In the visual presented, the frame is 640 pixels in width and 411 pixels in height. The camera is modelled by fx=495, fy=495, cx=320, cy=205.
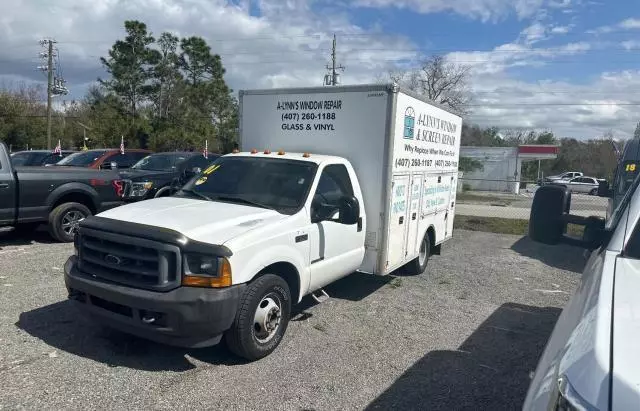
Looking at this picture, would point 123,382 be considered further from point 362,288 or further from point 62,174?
point 62,174

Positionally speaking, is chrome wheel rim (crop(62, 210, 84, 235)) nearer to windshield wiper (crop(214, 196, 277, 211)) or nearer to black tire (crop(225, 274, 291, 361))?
windshield wiper (crop(214, 196, 277, 211))

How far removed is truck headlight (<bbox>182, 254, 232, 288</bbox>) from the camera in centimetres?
396

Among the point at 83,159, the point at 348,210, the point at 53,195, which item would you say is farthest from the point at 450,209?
the point at 83,159

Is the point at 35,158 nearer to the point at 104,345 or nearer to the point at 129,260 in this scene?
the point at 104,345

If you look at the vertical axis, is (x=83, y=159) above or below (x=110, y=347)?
above

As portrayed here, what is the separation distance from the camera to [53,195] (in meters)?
8.75

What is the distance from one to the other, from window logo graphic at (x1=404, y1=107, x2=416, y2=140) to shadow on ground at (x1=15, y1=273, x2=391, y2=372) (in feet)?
8.88

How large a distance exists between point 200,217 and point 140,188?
7603 mm

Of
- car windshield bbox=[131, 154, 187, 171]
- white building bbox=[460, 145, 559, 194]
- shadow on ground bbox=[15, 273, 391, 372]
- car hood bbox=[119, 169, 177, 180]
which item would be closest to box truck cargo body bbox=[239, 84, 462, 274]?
shadow on ground bbox=[15, 273, 391, 372]

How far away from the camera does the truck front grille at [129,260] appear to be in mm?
3955

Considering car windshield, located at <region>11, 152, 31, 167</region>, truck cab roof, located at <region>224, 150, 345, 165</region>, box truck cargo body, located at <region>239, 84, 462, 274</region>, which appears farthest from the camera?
car windshield, located at <region>11, 152, 31, 167</region>

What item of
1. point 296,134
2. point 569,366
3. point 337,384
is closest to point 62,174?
point 296,134

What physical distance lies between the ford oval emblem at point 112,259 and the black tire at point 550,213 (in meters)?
3.24

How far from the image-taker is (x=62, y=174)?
9.02 meters
